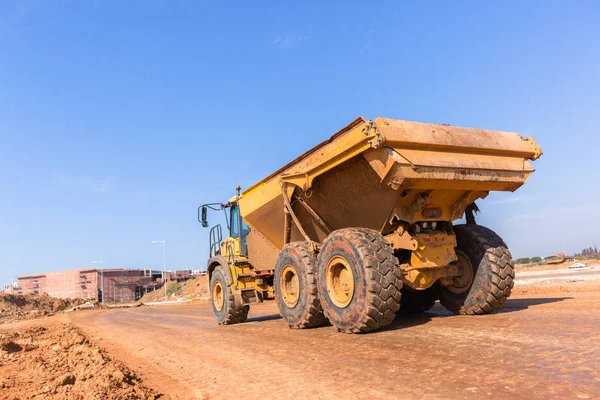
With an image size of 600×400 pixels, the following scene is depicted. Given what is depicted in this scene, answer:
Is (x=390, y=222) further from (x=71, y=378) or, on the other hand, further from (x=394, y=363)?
(x=71, y=378)

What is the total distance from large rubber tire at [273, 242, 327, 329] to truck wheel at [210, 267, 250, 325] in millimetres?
2341

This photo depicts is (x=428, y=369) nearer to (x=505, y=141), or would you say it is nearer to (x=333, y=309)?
(x=333, y=309)

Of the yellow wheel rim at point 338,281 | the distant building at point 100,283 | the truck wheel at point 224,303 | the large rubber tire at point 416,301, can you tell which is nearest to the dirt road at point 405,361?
the yellow wheel rim at point 338,281

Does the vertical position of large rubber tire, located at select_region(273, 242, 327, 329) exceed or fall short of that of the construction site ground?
it exceeds it

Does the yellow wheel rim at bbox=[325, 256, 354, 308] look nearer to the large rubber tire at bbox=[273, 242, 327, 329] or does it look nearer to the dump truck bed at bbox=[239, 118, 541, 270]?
the large rubber tire at bbox=[273, 242, 327, 329]

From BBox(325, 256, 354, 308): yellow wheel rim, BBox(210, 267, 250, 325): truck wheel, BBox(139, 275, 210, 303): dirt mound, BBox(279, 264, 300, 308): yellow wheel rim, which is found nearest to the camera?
BBox(325, 256, 354, 308): yellow wheel rim

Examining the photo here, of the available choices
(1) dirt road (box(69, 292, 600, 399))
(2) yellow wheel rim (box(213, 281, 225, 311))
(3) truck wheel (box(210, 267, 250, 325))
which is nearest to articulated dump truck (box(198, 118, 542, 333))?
(1) dirt road (box(69, 292, 600, 399))

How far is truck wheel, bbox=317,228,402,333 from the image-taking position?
19.6ft

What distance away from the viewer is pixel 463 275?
749 cm

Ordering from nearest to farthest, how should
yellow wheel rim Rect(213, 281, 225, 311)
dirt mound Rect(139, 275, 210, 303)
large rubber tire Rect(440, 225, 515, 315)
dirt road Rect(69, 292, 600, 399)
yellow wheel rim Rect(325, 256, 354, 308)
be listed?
1. dirt road Rect(69, 292, 600, 399)
2. yellow wheel rim Rect(325, 256, 354, 308)
3. large rubber tire Rect(440, 225, 515, 315)
4. yellow wheel rim Rect(213, 281, 225, 311)
5. dirt mound Rect(139, 275, 210, 303)

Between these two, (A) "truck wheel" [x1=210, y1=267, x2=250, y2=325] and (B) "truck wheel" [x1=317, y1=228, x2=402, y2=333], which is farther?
(A) "truck wheel" [x1=210, y1=267, x2=250, y2=325]

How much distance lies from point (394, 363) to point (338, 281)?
2.45m

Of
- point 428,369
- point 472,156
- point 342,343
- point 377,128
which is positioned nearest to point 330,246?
point 342,343

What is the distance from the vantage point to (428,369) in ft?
13.3
